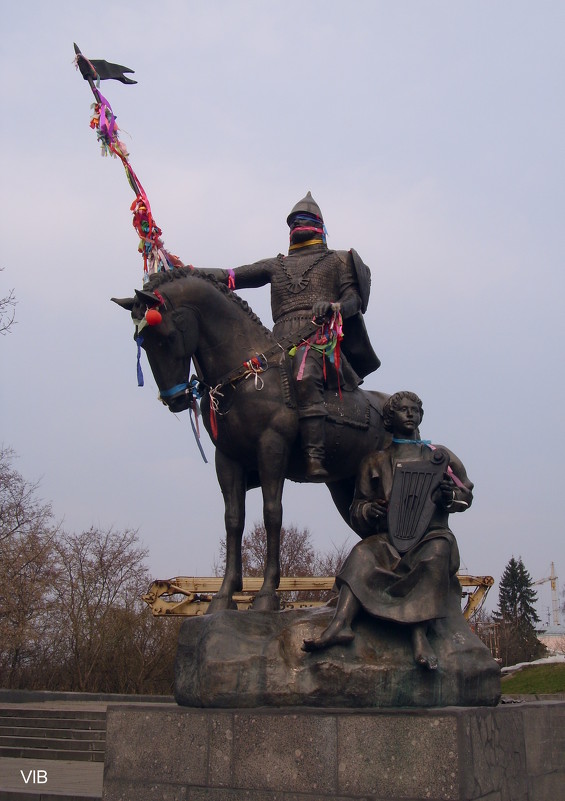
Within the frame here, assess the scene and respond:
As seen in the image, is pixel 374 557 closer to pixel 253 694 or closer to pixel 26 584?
pixel 253 694

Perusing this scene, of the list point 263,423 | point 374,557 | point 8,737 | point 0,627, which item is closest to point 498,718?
point 374,557

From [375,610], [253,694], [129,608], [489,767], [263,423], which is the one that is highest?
[129,608]

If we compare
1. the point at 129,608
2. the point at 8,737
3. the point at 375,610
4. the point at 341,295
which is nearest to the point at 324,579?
the point at 8,737

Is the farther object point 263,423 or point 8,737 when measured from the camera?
point 8,737

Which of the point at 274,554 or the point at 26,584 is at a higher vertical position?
the point at 26,584

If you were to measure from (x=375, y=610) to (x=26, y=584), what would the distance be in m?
25.7

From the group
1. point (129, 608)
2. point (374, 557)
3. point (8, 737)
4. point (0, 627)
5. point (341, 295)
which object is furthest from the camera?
point (129, 608)

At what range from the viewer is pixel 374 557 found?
5.56m

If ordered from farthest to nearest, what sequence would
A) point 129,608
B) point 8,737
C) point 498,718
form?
point 129,608 < point 8,737 < point 498,718

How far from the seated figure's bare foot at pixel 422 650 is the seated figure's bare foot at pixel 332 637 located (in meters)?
0.39

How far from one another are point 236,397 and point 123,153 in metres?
2.25

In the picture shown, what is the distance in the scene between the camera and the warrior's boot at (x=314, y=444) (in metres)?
6.23

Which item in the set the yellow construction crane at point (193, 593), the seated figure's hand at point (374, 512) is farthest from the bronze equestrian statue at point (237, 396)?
the yellow construction crane at point (193, 593)

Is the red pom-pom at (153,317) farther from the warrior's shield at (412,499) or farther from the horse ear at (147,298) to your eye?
the warrior's shield at (412,499)
